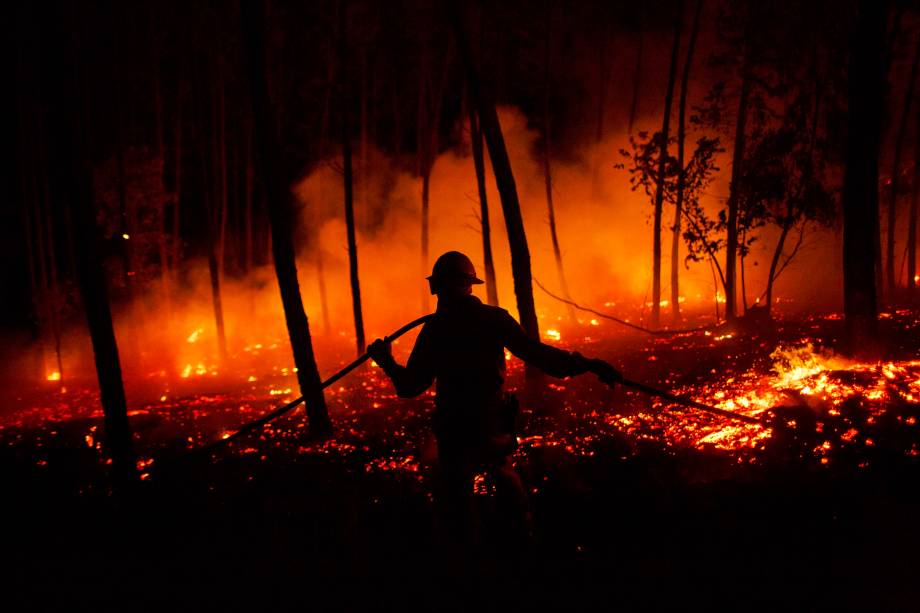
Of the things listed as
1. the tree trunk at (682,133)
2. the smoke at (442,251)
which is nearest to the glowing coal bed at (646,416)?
the tree trunk at (682,133)

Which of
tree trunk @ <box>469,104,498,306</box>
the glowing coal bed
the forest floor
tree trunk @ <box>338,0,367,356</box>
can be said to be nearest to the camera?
the forest floor

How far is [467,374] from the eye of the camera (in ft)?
13.8

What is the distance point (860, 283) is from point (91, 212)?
9.70 metres

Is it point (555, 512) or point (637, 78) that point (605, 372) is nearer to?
point (555, 512)

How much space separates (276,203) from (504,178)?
333 cm

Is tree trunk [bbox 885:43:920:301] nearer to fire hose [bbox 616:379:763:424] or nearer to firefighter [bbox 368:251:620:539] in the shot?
fire hose [bbox 616:379:763:424]

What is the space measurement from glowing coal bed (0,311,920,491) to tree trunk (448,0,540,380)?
1.40 meters

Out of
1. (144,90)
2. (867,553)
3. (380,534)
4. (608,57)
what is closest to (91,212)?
(380,534)

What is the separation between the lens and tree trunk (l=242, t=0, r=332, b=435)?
26.5ft

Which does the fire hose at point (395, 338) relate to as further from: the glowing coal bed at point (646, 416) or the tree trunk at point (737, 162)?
the tree trunk at point (737, 162)

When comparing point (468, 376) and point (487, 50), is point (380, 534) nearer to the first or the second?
point (468, 376)

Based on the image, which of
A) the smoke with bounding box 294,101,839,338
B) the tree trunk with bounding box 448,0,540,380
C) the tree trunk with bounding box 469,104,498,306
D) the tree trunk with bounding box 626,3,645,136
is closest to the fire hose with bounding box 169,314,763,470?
the tree trunk with bounding box 448,0,540,380

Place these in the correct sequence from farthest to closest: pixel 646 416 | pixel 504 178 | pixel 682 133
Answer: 1. pixel 682 133
2. pixel 504 178
3. pixel 646 416

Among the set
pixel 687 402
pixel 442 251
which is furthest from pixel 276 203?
pixel 442 251
